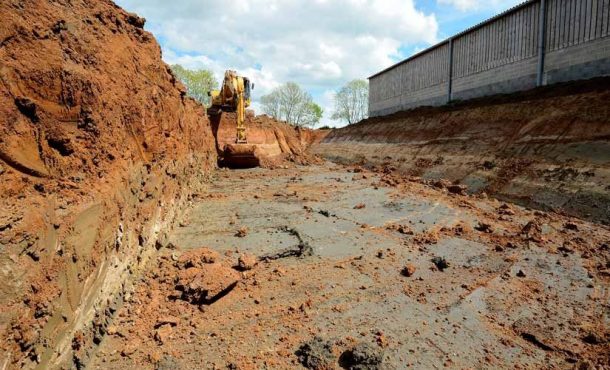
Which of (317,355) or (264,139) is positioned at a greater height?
(264,139)

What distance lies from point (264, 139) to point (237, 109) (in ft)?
14.9

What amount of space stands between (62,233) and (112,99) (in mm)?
1646

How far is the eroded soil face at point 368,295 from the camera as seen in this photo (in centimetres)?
275

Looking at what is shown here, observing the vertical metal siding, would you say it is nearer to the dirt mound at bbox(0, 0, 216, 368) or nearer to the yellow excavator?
the yellow excavator

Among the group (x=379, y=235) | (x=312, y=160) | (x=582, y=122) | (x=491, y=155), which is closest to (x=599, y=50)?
(x=582, y=122)

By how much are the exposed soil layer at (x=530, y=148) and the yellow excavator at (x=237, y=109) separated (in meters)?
5.75

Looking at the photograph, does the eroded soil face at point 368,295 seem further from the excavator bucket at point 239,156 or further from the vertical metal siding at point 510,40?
the vertical metal siding at point 510,40

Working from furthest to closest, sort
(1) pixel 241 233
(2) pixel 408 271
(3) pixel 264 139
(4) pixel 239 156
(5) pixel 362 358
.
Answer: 1. (3) pixel 264 139
2. (4) pixel 239 156
3. (1) pixel 241 233
4. (2) pixel 408 271
5. (5) pixel 362 358

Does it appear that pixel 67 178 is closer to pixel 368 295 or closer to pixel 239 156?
pixel 368 295

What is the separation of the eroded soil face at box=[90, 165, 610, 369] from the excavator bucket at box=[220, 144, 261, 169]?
7.50 meters

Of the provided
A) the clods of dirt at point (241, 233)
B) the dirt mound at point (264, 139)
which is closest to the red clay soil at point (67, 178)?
the clods of dirt at point (241, 233)

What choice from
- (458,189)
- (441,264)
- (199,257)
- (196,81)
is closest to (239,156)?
(458,189)

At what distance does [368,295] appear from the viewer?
12.1 feet

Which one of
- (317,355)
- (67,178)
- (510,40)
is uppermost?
(510,40)
